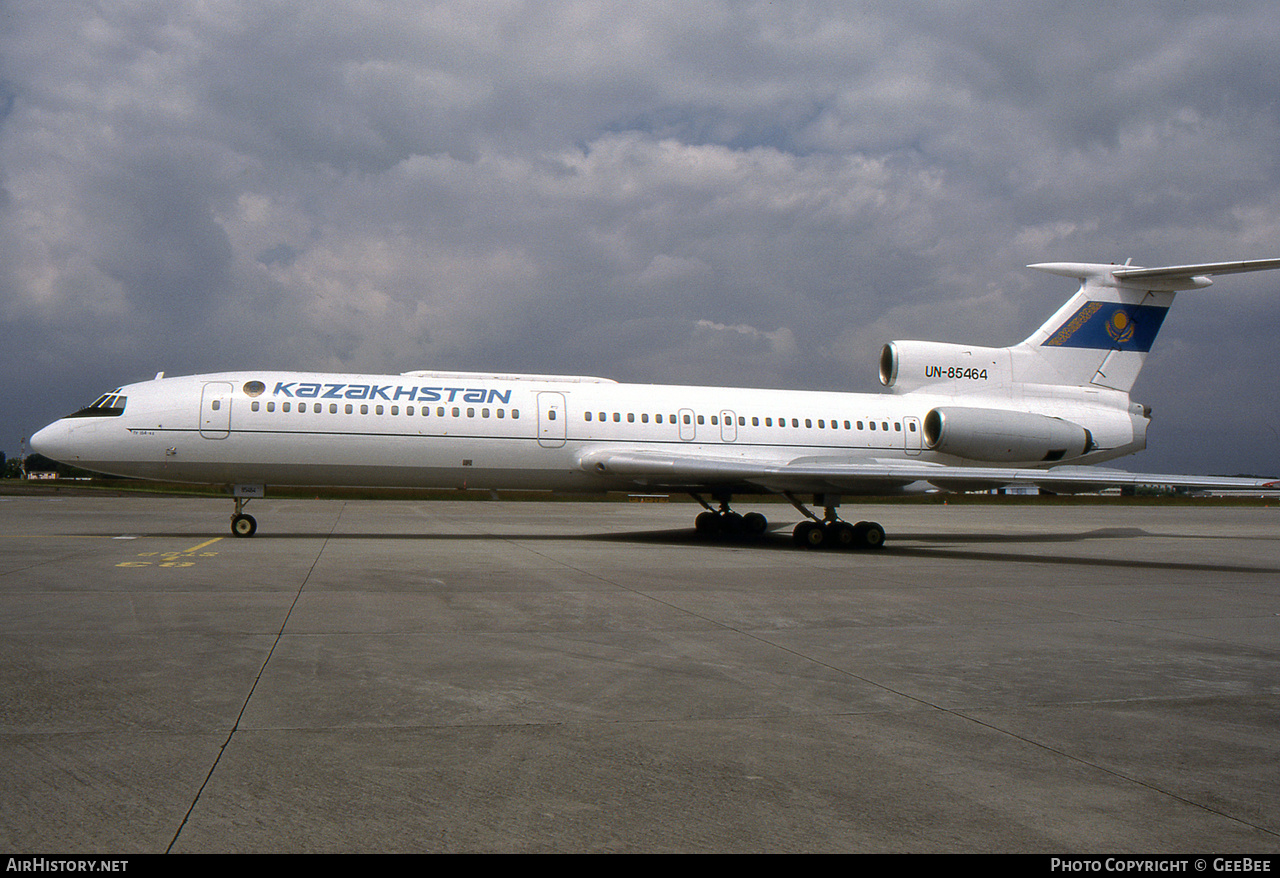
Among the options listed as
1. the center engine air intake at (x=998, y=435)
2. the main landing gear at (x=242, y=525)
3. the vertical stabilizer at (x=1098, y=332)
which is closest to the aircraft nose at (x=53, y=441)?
the main landing gear at (x=242, y=525)

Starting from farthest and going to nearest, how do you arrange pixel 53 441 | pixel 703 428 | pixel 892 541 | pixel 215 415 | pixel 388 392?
1. pixel 892 541
2. pixel 703 428
3. pixel 388 392
4. pixel 215 415
5. pixel 53 441

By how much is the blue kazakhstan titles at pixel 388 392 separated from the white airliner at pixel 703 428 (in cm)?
4

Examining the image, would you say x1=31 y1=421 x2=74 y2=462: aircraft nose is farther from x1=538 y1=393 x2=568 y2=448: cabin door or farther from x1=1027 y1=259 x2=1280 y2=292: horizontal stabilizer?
x1=1027 y1=259 x2=1280 y2=292: horizontal stabilizer

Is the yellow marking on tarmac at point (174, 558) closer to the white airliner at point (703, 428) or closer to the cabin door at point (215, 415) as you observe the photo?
the cabin door at point (215, 415)

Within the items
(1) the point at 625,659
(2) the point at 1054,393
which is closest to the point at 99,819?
(1) the point at 625,659

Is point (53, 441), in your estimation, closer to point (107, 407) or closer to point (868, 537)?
point (107, 407)

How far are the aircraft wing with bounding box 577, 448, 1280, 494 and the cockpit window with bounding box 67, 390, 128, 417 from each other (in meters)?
8.95

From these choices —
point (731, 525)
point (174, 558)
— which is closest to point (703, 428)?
point (731, 525)

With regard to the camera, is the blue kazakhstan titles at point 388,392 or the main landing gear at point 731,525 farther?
the main landing gear at point 731,525

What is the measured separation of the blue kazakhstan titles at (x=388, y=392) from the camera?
17.9 m

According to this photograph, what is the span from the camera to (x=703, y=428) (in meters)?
19.7

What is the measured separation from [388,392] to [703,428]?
→ 6.71m

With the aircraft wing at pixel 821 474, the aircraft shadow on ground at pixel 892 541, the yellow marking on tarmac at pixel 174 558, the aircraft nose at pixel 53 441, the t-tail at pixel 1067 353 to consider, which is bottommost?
the aircraft shadow on ground at pixel 892 541

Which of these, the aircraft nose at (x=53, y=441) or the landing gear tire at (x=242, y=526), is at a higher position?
the aircraft nose at (x=53, y=441)
